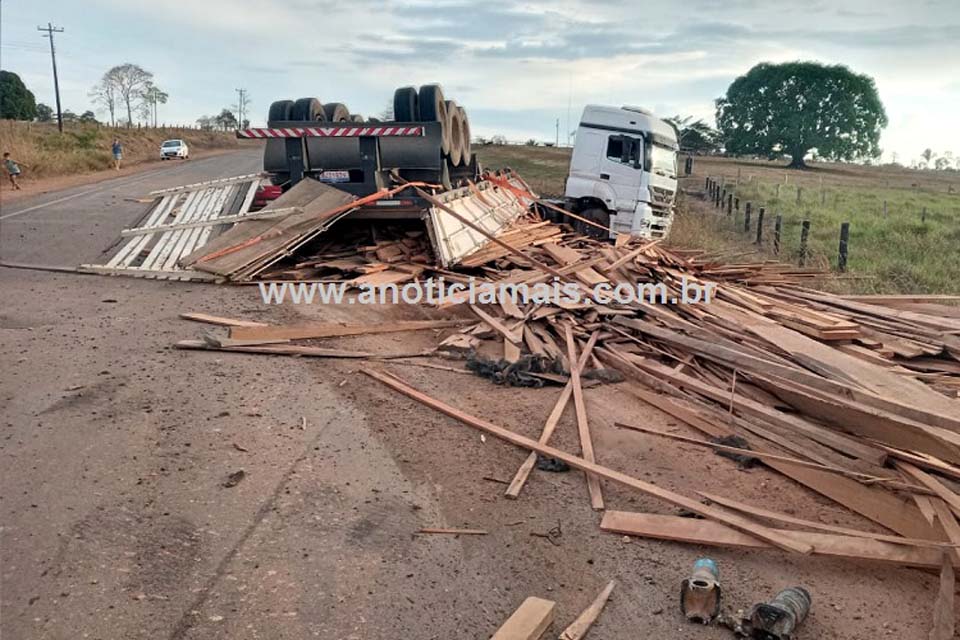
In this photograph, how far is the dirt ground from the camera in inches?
124

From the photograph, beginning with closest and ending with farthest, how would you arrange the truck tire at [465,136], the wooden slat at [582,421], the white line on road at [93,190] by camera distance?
the wooden slat at [582,421] → the truck tire at [465,136] → the white line on road at [93,190]

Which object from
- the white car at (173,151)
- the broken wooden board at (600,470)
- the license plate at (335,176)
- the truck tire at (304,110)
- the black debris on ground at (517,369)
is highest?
the white car at (173,151)

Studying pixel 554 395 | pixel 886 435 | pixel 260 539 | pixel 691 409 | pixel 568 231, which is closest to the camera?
pixel 260 539

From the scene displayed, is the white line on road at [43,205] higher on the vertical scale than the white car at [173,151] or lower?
lower

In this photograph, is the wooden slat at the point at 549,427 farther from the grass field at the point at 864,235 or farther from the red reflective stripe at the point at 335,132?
the grass field at the point at 864,235

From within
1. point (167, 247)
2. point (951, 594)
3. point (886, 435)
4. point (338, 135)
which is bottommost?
point (951, 594)

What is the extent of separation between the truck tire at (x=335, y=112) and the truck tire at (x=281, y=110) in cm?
68

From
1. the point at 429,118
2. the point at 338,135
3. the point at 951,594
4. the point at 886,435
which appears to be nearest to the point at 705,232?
the point at 429,118

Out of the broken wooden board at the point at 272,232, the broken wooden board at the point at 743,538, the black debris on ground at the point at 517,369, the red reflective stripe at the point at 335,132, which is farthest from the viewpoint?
the red reflective stripe at the point at 335,132

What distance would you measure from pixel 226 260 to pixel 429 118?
4.70 metres

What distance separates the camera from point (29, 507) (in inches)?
148

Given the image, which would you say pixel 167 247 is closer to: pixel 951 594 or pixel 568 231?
pixel 568 231

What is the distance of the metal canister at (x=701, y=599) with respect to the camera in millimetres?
3178

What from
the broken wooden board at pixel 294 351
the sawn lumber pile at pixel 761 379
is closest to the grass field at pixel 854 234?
the sawn lumber pile at pixel 761 379
